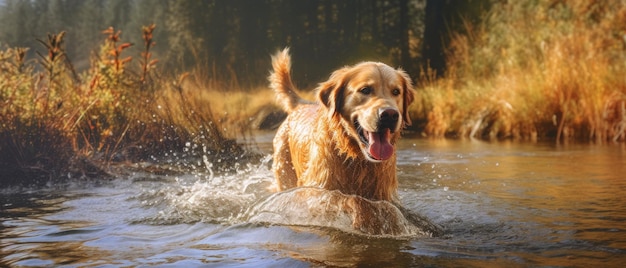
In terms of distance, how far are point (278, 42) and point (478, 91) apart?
12663mm

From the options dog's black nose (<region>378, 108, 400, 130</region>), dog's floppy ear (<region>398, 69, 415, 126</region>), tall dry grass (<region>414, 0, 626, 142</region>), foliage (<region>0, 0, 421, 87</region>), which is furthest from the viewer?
foliage (<region>0, 0, 421, 87</region>)

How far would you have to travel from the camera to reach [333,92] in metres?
4.93

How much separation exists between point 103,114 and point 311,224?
5.77 m

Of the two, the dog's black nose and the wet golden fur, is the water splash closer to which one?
the wet golden fur

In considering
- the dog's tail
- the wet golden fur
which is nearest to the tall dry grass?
the dog's tail

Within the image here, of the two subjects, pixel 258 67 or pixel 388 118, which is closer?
pixel 388 118

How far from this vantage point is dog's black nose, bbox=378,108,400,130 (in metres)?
4.40

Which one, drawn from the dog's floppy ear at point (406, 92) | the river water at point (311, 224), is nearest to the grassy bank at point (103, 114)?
the river water at point (311, 224)

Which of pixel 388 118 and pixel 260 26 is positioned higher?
pixel 260 26

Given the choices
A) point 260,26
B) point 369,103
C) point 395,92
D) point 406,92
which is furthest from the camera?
point 260,26

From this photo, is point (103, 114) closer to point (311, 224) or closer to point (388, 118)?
point (311, 224)

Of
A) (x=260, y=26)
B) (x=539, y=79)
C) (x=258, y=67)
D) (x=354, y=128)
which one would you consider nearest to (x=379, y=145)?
(x=354, y=128)

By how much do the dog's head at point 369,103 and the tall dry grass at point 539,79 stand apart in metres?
7.53

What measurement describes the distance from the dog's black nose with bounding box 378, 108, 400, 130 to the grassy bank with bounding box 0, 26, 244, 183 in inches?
149
